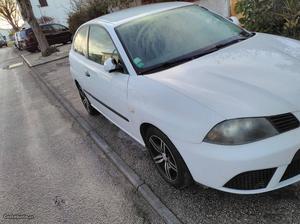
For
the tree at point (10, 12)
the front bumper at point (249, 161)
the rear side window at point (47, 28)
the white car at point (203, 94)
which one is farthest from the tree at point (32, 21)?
the tree at point (10, 12)

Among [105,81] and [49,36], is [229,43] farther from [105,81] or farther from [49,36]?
[49,36]

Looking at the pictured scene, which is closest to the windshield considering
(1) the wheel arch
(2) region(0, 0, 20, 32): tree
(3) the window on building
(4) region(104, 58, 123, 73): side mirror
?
(4) region(104, 58, 123, 73): side mirror

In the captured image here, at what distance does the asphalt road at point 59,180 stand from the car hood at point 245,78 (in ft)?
3.96

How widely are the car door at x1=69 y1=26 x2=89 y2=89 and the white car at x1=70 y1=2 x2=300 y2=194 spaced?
52 cm

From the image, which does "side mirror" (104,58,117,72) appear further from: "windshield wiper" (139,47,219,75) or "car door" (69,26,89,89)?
"car door" (69,26,89,89)

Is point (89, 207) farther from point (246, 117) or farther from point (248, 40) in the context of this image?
point (248, 40)

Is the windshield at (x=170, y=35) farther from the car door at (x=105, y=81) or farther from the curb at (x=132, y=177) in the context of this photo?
the curb at (x=132, y=177)

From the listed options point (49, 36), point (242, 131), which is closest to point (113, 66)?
point (242, 131)

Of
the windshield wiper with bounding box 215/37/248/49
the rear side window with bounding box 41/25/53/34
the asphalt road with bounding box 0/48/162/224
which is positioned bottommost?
the rear side window with bounding box 41/25/53/34

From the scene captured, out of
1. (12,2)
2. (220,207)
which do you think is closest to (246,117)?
(220,207)

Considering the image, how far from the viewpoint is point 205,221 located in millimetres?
2738

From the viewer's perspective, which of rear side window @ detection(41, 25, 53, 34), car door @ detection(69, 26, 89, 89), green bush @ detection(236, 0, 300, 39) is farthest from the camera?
rear side window @ detection(41, 25, 53, 34)

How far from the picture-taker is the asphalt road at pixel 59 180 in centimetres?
325

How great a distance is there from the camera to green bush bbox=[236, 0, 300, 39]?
603cm
